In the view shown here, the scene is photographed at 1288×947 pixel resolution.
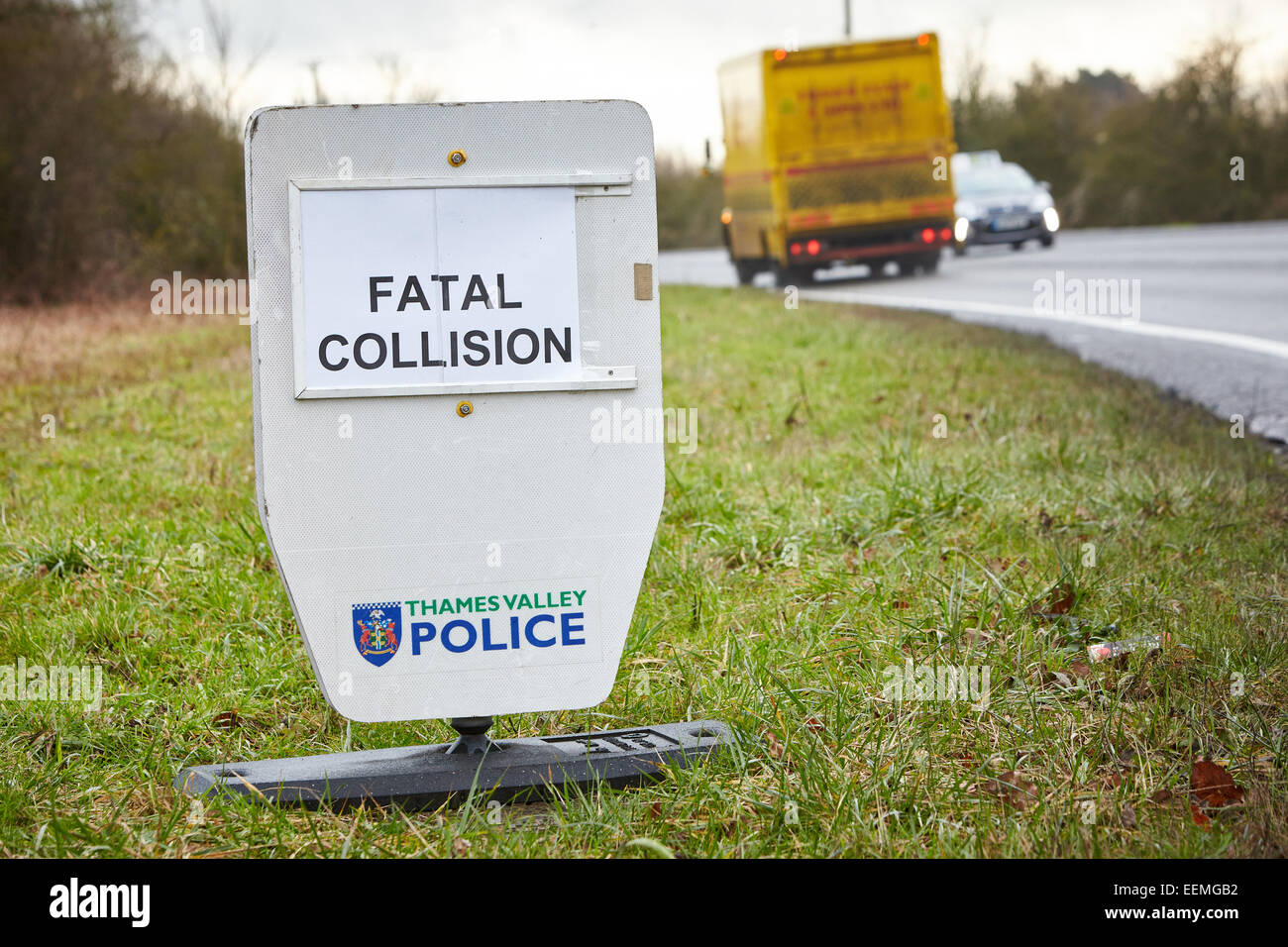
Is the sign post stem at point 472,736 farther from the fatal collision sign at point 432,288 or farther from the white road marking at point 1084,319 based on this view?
the white road marking at point 1084,319

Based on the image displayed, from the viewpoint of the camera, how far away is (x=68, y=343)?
14.3 metres

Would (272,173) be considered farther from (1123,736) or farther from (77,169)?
(77,169)

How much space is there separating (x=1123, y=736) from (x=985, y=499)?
2.16m

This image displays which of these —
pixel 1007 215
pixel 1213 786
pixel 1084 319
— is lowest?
pixel 1213 786

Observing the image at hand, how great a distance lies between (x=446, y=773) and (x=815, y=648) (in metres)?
1.29

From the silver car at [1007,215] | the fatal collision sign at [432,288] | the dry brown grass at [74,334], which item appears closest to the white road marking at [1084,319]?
the silver car at [1007,215]

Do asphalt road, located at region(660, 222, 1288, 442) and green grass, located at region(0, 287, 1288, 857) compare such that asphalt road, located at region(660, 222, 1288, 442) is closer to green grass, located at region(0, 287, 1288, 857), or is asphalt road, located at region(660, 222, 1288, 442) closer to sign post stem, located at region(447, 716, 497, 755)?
green grass, located at region(0, 287, 1288, 857)

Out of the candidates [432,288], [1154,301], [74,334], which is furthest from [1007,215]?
[432,288]

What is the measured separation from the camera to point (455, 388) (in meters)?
2.76

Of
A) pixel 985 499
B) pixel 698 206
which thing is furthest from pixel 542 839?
pixel 698 206

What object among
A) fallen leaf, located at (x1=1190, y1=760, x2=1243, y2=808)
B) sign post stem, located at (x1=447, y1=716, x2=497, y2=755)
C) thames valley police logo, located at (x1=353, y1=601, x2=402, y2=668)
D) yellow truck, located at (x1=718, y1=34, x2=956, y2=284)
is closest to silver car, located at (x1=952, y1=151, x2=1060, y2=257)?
yellow truck, located at (x1=718, y1=34, x2=956, y2=284)

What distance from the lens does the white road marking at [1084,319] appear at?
10.0m

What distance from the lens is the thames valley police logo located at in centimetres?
275

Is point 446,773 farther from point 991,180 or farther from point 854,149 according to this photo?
point 991,180
